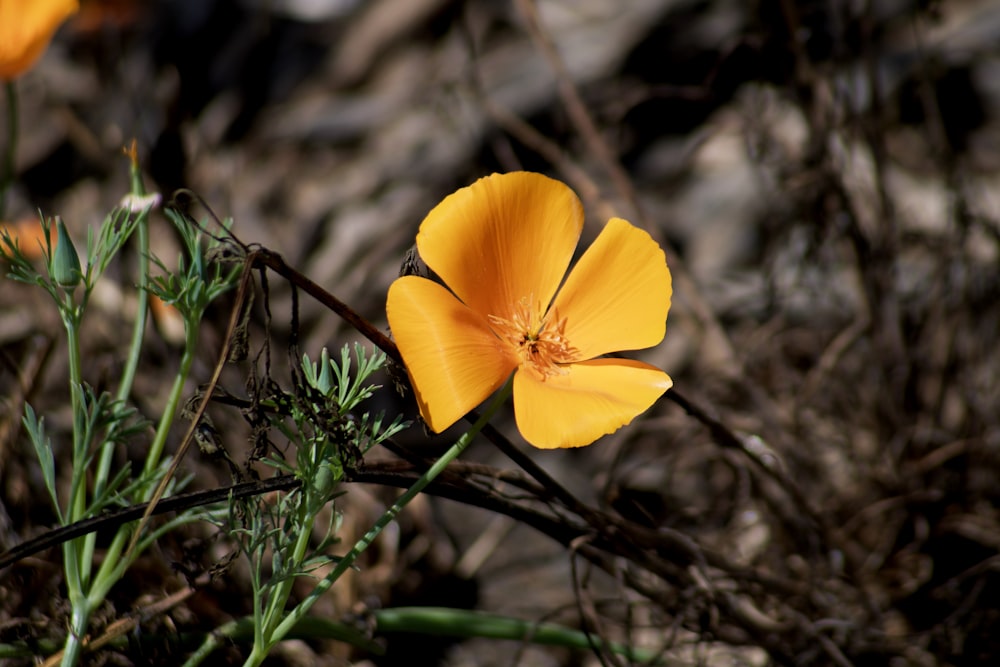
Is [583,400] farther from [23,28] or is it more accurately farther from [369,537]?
[23,28]

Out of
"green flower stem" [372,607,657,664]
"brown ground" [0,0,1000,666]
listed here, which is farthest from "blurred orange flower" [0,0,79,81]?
"green flower stem" [372,607,657,664]

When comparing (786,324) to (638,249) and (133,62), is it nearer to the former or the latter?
(638,249)

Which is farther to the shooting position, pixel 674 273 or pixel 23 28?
pixel 674 273

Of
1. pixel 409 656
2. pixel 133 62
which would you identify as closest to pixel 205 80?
pixel 133 62

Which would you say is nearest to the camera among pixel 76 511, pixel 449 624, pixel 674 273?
pixel 76 511

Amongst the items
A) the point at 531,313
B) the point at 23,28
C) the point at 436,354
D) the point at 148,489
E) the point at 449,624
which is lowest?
the point at 449,624

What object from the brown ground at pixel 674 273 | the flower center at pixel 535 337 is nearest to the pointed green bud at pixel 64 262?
the brown ground at pixel 674 273

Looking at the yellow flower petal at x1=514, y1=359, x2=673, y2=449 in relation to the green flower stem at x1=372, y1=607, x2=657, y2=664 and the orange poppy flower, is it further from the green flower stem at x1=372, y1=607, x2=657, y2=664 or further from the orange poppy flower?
the green flower stem at x1=372, y1=607, x2=657, y2=664

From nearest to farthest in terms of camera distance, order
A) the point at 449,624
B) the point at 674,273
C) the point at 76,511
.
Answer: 1. the point at 76,511
2. the point at 449,624
3. the point at 674,273

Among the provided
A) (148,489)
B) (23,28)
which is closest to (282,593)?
(148,489)
